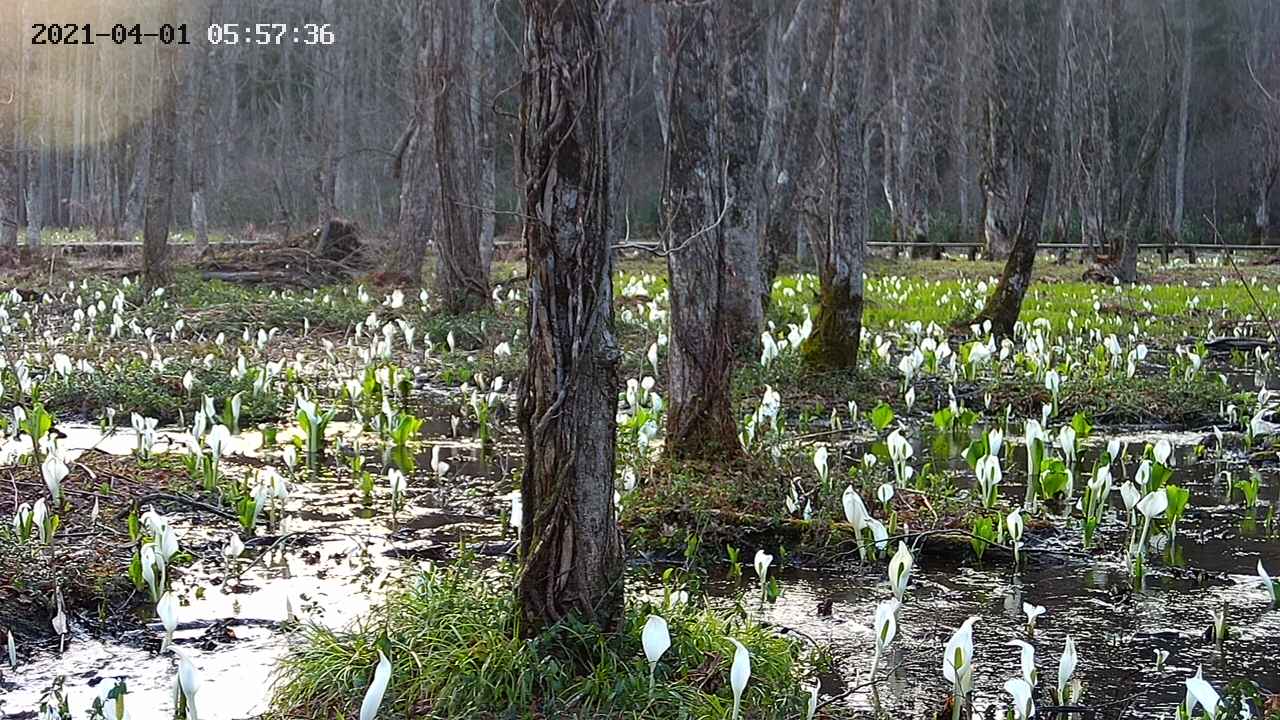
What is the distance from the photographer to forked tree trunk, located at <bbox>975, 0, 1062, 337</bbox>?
1234 cm

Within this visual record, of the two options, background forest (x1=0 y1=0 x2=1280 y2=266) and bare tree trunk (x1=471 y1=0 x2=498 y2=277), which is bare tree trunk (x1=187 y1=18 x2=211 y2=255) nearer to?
background forest (x1=0 y1=0 x2=1280 y2=266)

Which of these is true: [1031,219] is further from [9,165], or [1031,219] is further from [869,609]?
[9,165]

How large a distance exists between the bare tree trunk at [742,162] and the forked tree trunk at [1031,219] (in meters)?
2.95

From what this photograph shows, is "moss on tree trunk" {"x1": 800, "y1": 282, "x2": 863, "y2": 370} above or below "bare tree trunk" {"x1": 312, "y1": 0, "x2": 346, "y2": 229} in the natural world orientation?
below

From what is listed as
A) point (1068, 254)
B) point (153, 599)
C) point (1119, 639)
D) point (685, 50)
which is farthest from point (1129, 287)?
point (153, 599)

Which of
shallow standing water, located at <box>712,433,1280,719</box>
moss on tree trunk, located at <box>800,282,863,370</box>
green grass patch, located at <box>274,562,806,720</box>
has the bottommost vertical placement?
shallow standing water, located at <box>712,433,1280,719</box>

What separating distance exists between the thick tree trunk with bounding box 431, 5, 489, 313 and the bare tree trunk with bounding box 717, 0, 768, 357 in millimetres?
4559

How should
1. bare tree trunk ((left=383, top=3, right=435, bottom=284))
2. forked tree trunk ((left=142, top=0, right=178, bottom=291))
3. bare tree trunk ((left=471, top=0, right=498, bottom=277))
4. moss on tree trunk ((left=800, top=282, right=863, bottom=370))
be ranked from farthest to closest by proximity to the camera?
bare tree trunk ((left=383, top=3, right=435, bottom=284)), forked tree trunk ((left=142, top=0, right=178, bottom=291)), bare tree trunk ((left=471, top=0, right=498, bottom=277)), moss on tree trunk ((left=800, top=282, right=863, bottom=370))

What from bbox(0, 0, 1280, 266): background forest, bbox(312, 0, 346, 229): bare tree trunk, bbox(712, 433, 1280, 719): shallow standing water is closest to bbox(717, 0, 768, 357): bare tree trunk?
bbox(712, 433, 1280, 719): shallow standing water

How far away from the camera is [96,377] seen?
9617mm

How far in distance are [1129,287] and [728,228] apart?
13.3m

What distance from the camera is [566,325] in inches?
157

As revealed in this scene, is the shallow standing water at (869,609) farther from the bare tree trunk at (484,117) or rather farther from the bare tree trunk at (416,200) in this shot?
the bare tree trunk at (416,200)

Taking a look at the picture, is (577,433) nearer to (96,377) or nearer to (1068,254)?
(96,377)
